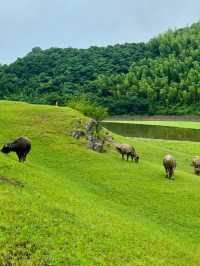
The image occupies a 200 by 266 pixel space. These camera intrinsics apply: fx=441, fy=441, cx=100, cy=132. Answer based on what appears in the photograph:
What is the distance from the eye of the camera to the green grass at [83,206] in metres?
14.0

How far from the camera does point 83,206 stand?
20.3 meters

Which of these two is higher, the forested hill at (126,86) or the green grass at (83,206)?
the forested hill at (126,86)

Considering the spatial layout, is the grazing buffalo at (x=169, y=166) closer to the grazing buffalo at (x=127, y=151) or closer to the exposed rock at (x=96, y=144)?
the grazing buffalo at (x=127, y=151)

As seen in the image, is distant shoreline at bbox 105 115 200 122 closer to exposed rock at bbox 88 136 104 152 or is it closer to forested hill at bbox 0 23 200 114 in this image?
forested hill at bbox 0 23 200 114

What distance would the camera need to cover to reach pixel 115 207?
23.4 metres

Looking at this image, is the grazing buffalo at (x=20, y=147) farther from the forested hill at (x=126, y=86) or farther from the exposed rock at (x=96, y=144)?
the forested hill at (x=126, y=86)

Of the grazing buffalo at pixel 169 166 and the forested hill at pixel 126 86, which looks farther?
the forested hill at pixel 126 86

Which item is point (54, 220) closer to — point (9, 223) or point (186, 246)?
point (9, 223)

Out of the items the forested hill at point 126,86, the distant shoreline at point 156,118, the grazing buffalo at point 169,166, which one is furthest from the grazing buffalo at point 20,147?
the forested hill at point 126,86

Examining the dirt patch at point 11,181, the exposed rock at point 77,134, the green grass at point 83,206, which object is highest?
the exposed rock at point 77,134

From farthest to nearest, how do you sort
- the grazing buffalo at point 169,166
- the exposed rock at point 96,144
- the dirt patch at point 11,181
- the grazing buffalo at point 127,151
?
the exposed rock at point 96,144
the grazing buffalo at point 127,151
the grazing buffalo at point 169,166
the dirt patch at point 11,181

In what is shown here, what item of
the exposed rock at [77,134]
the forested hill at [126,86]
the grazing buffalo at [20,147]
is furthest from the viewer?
the forested hill at [126,86]

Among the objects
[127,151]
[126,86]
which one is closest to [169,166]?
[127,151]

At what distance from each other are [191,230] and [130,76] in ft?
556
